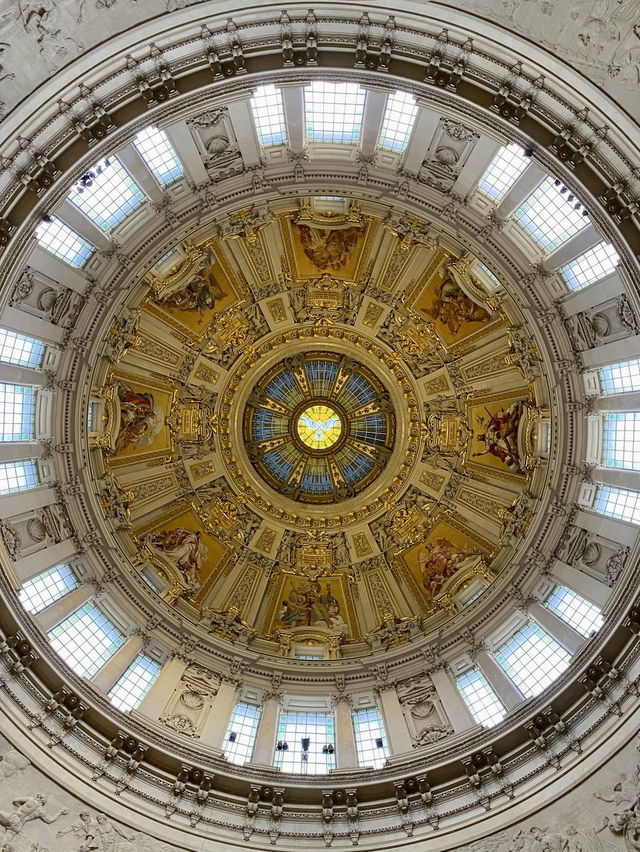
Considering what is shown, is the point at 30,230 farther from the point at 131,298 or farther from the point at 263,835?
the point at 263,835

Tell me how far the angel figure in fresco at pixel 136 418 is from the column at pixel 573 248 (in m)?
20.7

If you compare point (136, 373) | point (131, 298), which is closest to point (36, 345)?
point (131, 298)

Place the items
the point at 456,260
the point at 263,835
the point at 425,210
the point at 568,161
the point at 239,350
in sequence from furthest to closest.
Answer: the point at 239,350 < the point at 456,260 < the point at 425,210 < the point at 263,835 < the point at 568,161

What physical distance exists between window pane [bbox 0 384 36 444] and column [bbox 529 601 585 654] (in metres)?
22.9

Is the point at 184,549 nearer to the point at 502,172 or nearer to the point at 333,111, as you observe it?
the point at 333,111

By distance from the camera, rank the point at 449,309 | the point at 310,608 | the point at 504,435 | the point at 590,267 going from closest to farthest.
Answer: the point at 590,267 < the point at 504,435 < the point at 449,309 < the point at 310,608

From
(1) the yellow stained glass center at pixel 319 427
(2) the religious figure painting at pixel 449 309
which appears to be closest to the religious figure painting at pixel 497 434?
(2) the religious figure painting at pixel 449 309

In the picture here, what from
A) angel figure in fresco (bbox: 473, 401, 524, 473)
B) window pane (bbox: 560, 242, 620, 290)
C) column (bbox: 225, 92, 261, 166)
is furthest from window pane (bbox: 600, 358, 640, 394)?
column (bbox: 225, 92, 261, 166)

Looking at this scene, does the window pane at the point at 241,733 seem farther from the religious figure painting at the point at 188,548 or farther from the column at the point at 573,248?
the column at the point at 573,248

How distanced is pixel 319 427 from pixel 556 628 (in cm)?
1823

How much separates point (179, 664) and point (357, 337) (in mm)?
19957

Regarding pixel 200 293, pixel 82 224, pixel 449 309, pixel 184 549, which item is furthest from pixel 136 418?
pixel 449 309

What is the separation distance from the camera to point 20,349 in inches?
995

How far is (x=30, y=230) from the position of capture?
2122 centimetres
